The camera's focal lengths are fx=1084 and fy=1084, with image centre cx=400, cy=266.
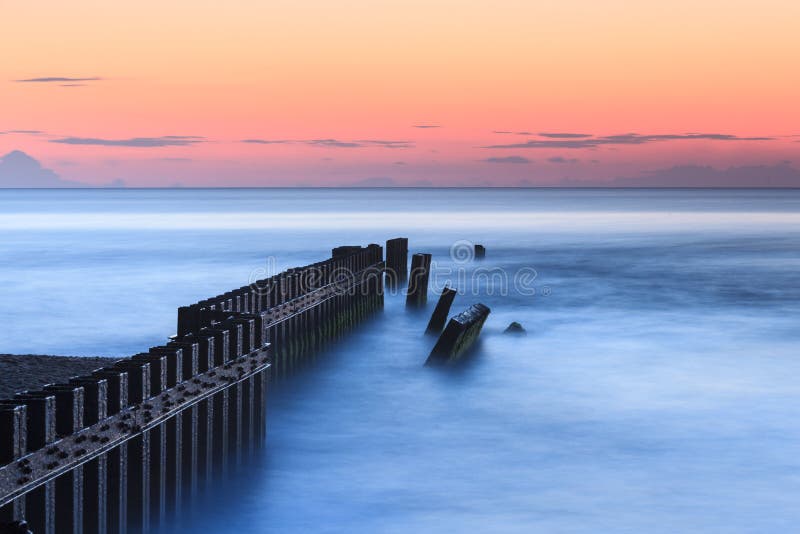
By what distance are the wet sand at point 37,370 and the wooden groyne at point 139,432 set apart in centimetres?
316

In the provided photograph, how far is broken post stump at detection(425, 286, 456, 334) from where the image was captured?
65.6ft

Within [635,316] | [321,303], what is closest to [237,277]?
[635,316]

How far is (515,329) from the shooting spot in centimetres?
2198

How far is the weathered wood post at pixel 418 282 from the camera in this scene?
2514cm

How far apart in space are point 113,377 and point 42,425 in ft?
3.30

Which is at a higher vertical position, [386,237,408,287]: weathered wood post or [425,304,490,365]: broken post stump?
[386,237,408,287]: weathered wood post

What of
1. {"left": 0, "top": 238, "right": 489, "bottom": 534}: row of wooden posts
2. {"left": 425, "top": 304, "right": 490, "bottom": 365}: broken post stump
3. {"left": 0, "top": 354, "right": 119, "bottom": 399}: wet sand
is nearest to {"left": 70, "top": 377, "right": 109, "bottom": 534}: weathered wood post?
{"left": 0, "top": 238, "right": 489, "bottom": 534}: row of wooden posts

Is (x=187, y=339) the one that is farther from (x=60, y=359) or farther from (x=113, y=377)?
(x=60, y=359)

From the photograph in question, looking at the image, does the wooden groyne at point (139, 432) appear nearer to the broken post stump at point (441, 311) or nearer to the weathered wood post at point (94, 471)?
the weathered wood post at point (94, 471)

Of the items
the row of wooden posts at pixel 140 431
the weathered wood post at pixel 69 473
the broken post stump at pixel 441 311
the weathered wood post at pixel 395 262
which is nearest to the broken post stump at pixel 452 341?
the broken post stump at pixel 441 311

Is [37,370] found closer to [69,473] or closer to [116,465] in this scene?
[116,465]

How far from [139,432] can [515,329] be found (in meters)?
14.9

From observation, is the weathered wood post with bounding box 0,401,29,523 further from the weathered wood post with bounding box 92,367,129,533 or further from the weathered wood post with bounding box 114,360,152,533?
the weathered wood post with bounding box 114,360,152,533

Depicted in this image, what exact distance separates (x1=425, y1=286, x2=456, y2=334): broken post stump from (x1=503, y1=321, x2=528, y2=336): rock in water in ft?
5.89
